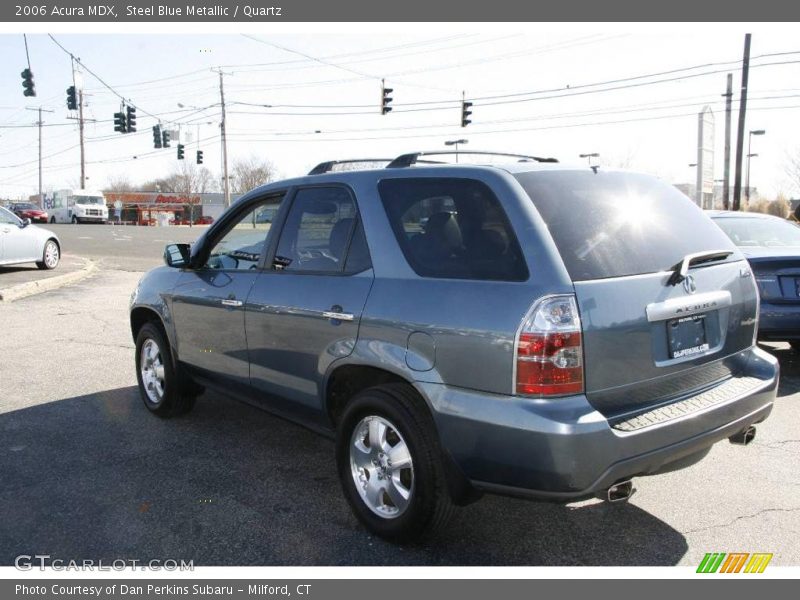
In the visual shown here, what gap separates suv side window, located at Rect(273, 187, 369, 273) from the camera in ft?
12.1

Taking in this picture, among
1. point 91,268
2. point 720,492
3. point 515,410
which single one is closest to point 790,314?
point 720,492

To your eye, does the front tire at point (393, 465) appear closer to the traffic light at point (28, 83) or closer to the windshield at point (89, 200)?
the traffic light at point (28, 83)

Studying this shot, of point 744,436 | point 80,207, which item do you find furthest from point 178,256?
point 80,207

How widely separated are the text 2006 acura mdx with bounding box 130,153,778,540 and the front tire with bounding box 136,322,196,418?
4.62 ft

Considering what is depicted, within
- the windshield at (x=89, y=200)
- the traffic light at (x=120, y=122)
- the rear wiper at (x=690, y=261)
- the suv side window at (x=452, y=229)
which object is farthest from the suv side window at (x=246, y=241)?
the windshield at (x=89, y=200)

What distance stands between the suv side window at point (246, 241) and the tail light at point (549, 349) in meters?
2.14

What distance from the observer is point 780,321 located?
6.04 meters

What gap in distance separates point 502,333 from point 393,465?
94 cm

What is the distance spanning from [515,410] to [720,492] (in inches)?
76.0

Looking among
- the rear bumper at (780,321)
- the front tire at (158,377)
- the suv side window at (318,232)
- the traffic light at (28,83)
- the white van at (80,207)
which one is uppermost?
the traffic light at (28,83)

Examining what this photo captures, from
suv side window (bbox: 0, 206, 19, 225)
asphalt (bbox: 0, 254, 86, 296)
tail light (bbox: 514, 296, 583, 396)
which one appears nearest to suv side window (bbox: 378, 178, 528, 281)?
tail light (bbox: 514, 296, 583, 396)

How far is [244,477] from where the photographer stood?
414 cm

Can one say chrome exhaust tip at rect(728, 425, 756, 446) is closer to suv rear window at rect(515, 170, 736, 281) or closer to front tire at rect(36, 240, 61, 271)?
suv rear window at rect(515, 170, 736, 281)

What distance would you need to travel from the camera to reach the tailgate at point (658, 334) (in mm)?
2785
